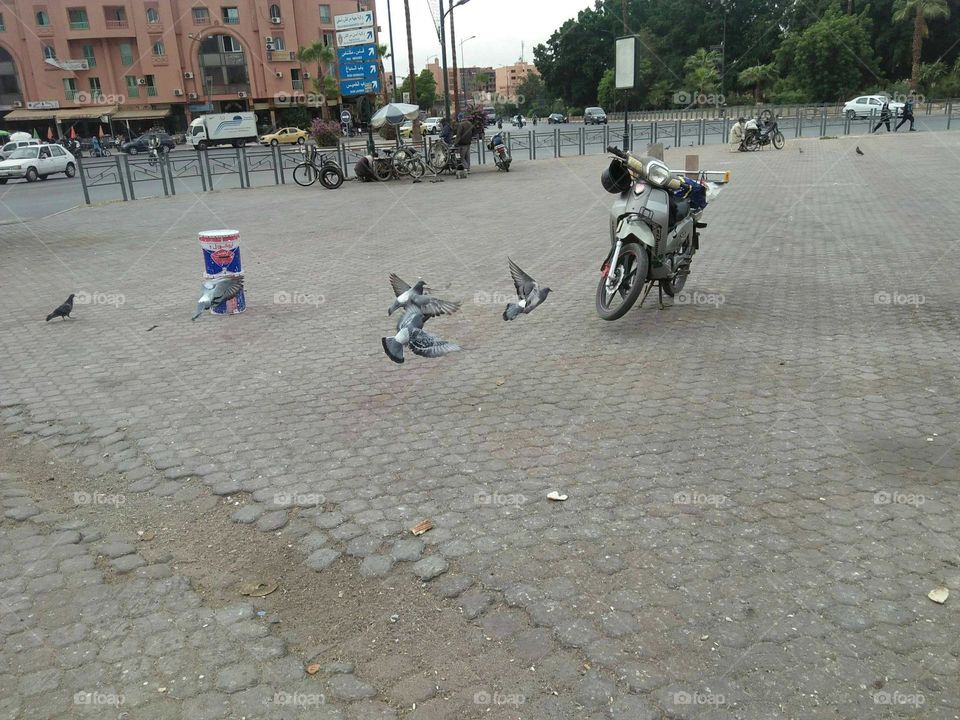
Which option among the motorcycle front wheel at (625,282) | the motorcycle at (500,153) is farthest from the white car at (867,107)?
the motorcycle front wheel at (625,282)

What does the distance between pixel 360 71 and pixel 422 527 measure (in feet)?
99.5

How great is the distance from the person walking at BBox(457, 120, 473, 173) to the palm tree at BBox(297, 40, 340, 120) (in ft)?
134

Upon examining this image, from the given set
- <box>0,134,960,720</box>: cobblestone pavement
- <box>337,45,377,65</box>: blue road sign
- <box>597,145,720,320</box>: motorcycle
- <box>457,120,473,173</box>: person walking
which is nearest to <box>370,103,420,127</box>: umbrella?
<box>457,120,473,173</box>: person walking

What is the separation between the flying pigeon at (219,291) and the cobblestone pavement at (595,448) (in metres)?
0.23

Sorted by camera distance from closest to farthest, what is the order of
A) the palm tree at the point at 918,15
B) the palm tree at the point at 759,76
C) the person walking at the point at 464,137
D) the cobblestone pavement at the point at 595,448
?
1. the cobblestone pavement at the point at 595,448
2. the person walking at the point at 464,137
3. the palm tree at the point at 918,15
4. the palm tree at the point at 759,76

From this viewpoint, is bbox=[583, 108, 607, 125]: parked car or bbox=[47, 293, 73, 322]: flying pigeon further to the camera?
bbox=[583, 108, 607, 125]: parked car

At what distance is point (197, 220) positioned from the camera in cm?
1526

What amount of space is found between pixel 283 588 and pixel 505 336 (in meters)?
3.77

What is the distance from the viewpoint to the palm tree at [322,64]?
61.6 m

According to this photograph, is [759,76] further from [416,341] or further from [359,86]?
[416,341]

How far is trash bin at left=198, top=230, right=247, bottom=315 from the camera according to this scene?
7605 mm

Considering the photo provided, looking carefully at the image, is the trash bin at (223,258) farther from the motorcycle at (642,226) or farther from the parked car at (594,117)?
the parked car at (594,117)

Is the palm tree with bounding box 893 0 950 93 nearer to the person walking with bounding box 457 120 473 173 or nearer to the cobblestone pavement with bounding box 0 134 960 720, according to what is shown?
the person walking with bounding box 457 120 473 173

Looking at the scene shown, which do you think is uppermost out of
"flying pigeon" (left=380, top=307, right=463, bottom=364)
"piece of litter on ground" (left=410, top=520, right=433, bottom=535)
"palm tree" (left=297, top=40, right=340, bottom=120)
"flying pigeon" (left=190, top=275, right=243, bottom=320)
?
"palm tree" (left=297, top=40, right=340, bottom=120)
